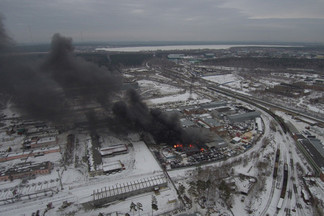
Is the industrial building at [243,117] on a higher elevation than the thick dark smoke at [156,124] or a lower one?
lower

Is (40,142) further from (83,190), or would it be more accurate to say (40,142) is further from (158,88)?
(158,88)

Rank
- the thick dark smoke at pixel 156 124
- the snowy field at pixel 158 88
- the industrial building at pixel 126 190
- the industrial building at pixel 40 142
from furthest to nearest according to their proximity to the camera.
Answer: the snowy field at pixel 158 88
the thick dark smoke at pixel 156 124
the industrial building at pixel 40 142
the industrial building at pixel 126 190

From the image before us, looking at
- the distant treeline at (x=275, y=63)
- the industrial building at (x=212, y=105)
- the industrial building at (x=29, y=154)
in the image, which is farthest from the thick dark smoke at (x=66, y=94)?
the distant treeline at (x=275, y=63)

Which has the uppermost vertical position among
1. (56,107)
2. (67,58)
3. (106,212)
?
(67,58)

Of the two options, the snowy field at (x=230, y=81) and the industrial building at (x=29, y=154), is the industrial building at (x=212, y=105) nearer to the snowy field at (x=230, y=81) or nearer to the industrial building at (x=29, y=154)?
the snowy field at (x=230, y=81)

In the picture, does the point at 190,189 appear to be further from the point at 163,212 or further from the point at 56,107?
the point at 56,107

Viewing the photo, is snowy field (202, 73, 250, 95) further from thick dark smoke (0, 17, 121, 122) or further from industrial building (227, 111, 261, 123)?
thick dark smoke (0, 17, 121, 122)

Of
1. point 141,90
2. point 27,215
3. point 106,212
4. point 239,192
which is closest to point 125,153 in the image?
point 106,212

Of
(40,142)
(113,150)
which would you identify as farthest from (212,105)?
(40,142)

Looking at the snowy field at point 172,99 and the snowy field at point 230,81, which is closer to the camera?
the snowy field at point 172,99
